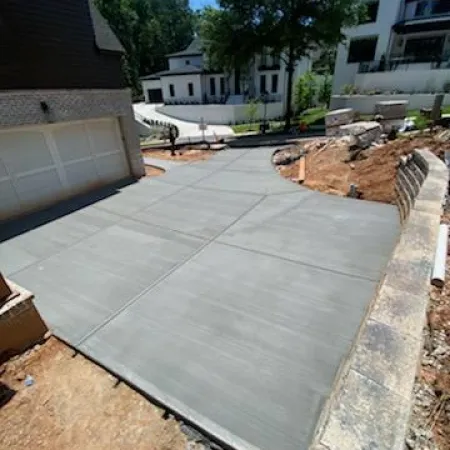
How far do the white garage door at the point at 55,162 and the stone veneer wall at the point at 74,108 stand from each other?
31cm

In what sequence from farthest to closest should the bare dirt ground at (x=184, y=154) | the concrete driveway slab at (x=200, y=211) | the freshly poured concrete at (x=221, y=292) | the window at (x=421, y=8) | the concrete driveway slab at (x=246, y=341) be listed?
1. the window at (x=421, y=8)
2. the bare dirt ground at (x=184, y=154)
3. the concrete driveway slab at (x=200, y=211)
4. the freshly poured concrete at (x=221, y=292)
5. the concrete driveway slab at (x=246, y=341)

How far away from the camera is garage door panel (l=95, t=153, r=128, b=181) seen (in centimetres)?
838

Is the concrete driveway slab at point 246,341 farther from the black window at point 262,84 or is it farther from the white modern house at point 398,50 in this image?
the black window at point 262,84

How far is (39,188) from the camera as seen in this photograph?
6980 millimetres

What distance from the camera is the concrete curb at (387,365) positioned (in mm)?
1625

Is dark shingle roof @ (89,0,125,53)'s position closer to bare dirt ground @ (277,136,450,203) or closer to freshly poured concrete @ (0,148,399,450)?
freshly poured concrete @ (0,148,399,450)

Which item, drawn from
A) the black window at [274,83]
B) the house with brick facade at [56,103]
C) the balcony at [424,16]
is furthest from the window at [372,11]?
the house with brick facade at [56,103]

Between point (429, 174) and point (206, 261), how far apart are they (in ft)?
14.3

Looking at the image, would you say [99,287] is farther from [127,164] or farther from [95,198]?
[127,164]

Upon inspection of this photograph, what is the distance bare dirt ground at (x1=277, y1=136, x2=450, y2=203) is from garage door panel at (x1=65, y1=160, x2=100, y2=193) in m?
5.75

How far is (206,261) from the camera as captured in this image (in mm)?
4211

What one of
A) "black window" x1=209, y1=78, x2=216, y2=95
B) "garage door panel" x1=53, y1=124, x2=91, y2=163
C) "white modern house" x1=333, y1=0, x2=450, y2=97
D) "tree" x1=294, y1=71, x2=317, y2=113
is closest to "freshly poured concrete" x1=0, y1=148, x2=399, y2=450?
"garage door panel" x1=53, y1=124, x2=91, y2=163

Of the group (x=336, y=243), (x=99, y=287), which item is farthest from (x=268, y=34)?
(x=99, y=287)

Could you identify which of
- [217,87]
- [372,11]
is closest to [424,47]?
[372,11]
